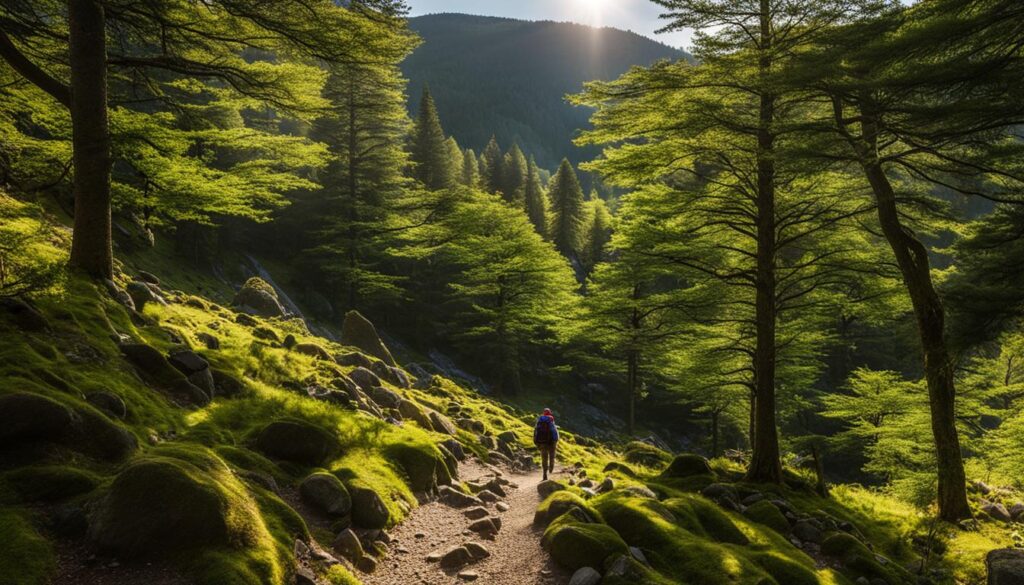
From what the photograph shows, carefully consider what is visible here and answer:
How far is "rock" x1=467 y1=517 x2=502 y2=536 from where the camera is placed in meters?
8.55

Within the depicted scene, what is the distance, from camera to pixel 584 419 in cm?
3734

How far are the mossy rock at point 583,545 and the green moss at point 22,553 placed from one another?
5230 mm

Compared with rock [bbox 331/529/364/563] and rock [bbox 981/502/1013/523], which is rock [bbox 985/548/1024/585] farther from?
rock [bbox 331/529/364/563]

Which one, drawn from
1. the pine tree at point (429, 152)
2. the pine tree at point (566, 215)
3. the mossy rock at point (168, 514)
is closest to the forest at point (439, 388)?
the mossy rock at point (168, 514)

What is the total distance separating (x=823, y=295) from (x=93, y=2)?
59.5 ft

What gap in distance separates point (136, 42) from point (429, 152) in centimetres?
3570

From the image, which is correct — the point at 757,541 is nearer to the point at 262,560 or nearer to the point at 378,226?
the point at 262,560

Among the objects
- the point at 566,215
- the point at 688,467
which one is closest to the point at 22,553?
the point at 688,467

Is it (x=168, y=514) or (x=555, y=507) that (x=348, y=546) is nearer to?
(x=168, y=514)

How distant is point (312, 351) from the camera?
15.1m

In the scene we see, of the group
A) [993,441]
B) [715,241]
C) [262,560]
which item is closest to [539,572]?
[262,560]

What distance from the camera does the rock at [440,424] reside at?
577 inches

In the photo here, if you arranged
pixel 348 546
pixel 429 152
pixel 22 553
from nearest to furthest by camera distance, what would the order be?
1. pixel 22 553
2. pixel 348 546
3. pixel 429 152

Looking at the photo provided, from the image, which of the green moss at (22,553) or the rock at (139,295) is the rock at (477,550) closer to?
the green moss at (22,553)
